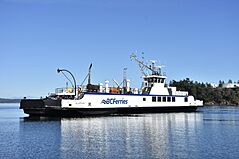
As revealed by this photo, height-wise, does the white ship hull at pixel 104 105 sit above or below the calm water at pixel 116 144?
above

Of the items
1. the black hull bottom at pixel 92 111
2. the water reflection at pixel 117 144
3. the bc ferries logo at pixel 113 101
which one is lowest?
the water reflection at pixel 117 144

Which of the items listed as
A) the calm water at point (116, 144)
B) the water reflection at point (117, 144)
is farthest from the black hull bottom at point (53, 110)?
the water reflection at point (117, 144)

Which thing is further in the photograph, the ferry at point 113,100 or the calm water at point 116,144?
the ferry at point 113,100

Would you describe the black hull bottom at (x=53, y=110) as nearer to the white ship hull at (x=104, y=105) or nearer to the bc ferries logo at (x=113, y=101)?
the white ship hull at (x=104, y=105)

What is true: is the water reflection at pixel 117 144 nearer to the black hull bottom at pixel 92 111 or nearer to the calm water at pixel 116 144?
the calm water at pixel 116 144

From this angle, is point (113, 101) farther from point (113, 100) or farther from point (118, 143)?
point (118, 143)

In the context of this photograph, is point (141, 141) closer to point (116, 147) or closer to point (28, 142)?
point (116, 147)

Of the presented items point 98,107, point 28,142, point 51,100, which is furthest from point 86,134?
point 98,107

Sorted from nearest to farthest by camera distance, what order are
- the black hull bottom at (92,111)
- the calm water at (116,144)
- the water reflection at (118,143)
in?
the calm water at (116,144)
the water reflection at (118,143)
the black hull bottom at (92,111)

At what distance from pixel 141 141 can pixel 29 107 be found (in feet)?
118

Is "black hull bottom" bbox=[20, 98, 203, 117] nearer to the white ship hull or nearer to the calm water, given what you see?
the white ship hull

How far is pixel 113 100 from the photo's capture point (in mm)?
72812

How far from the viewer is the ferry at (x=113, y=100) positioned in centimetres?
6531

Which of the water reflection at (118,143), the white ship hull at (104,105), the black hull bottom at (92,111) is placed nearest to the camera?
the water reflection at (118,143)
